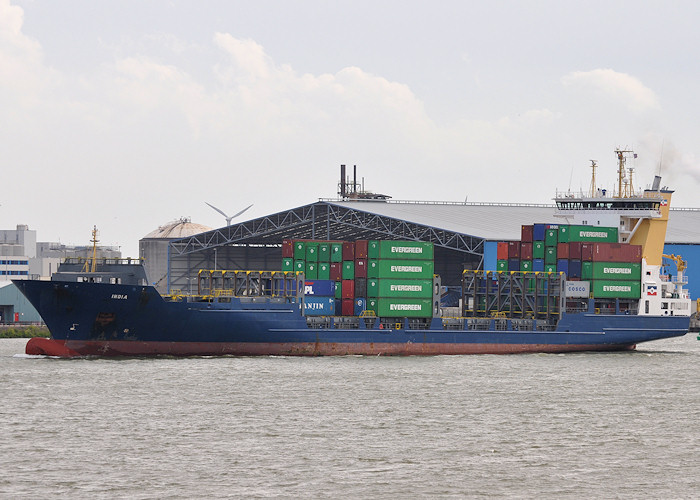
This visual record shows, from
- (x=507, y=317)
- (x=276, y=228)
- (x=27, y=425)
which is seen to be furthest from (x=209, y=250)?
(x=27, y=425)

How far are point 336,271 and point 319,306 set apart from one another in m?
2.52

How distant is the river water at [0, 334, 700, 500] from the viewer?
101 ft

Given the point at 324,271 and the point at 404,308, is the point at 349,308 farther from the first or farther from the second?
the point at 404,308

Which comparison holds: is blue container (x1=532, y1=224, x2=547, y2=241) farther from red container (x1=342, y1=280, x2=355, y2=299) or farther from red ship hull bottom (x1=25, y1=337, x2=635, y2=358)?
red container (x1=342, y1=280, x2=355, y2=299)

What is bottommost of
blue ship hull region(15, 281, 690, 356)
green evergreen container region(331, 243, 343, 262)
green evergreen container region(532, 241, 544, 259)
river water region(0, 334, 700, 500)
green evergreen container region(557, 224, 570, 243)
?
river water region(0, 334, 700, 500)

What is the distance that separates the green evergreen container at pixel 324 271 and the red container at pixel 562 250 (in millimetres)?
15147

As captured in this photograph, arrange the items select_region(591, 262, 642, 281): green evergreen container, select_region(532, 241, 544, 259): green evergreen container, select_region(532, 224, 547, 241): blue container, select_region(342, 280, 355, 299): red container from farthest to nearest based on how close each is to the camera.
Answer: select_region(532, 224, 547, 241): blue container, select_region(532, 241, 544, 259): green evergreen container, select_region(591, 262, 642, 281): green evergreen container, select_region(342, 280, 355, 299): red container

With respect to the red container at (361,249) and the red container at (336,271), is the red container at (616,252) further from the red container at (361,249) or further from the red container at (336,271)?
A: the red container at (336,271)

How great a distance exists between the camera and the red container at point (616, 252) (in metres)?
69.9

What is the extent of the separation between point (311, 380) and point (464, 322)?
19411 millimetres

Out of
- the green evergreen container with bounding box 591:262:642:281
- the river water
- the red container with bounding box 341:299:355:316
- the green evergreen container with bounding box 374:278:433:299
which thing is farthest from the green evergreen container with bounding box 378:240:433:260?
the green evergreen container with bounding box 591:262:642:281

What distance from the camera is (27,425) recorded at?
3862 centimetres

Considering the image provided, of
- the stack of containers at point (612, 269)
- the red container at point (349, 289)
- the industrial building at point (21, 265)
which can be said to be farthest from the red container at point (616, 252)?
the industrial building at point (21, 265)

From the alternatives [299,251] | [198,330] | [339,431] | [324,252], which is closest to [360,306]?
[324,252]
